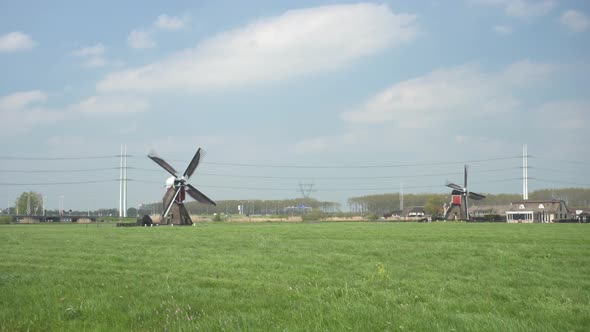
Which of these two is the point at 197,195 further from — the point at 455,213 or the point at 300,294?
the point at 300,294

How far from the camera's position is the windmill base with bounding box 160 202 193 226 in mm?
91625

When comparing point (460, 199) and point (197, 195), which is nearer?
point (197, 195)

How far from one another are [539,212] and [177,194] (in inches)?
3789

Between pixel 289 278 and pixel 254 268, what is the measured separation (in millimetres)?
2997

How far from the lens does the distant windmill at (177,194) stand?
92312 mm

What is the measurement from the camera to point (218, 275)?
50.6 feet

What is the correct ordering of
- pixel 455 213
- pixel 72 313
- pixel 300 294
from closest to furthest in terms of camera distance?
pixel 72 313, pixel 300 294, pixel 455 213

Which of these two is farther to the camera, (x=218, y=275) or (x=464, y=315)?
(x=218, y=275)

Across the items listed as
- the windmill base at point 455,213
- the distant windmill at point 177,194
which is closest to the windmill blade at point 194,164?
the distant windmill at point 177,194

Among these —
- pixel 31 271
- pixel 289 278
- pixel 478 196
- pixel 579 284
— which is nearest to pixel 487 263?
pixel 579 284

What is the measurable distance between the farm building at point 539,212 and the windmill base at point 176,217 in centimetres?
8575

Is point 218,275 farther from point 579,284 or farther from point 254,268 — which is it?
point 579,284

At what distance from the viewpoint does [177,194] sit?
94.2 meters

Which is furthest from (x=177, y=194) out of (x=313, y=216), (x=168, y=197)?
(x=313, y=216)
